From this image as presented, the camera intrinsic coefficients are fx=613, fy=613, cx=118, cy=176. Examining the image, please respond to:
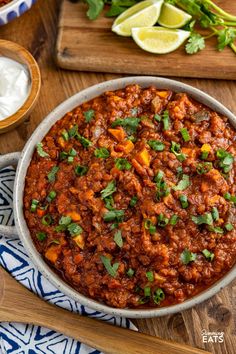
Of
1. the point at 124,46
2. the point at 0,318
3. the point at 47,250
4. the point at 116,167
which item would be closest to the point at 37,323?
the point at 0,318

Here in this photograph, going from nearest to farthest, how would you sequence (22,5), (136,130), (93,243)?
(93,243)
(136,130)
(22,5)

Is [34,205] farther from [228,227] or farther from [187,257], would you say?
[228,227]

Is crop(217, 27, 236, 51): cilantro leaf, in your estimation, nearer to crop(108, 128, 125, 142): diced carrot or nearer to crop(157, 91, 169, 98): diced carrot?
crop(157, 91, 169, 98): diced carrot

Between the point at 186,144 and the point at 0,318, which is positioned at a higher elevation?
the point at 186,144

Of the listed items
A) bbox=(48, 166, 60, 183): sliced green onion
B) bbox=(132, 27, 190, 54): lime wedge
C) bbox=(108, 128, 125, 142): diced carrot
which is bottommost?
bbox=(48, 166, 60, 183): sliced green onion

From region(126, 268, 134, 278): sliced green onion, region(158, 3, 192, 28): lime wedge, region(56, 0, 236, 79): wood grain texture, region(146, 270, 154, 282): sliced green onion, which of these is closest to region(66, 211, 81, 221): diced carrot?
region(126, 268, 134, 278): sliced green onion

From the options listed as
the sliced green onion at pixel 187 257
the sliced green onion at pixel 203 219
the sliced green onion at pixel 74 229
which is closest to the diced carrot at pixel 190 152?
the sliced green onion at pixel 203 219

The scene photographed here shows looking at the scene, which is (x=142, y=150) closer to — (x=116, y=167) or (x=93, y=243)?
(x=116, y=167)
